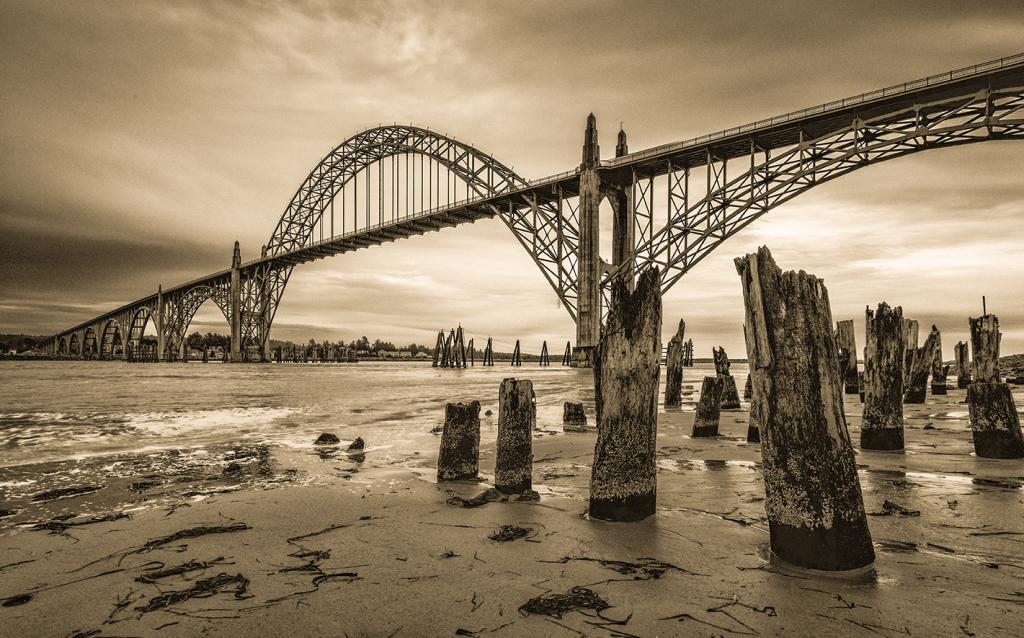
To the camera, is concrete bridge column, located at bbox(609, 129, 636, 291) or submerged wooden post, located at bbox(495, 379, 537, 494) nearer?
submerged wooden post, located at bbox(495, 379, 537, 494)

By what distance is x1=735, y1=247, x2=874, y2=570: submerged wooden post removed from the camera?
7.15 ft

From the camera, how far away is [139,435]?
6781 mm

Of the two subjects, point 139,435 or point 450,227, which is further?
point 450,227

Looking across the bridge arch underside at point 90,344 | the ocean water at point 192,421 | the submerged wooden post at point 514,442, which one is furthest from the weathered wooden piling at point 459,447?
the bridge arch underside at point 90,344

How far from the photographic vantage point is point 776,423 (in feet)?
7.47

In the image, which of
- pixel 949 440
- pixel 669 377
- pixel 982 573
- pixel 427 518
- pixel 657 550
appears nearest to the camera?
pixel 982 573

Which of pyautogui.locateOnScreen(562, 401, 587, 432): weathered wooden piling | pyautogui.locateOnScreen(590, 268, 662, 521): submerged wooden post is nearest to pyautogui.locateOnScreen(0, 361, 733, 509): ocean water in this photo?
pyautogui.locateOnScreen(562, 401, 587, 432): weathered wooden piling

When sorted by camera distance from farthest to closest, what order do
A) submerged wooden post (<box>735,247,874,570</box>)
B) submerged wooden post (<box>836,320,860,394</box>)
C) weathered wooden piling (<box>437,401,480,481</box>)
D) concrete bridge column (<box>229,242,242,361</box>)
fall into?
concrete bridge column (<box>229,242,242,361</box>) < submerged wooden post (<box>836,320,860,394</box>) < weathered wooden piling (<box>437,401,480,481</box>) < submerged wooden post (<box>735,247,874,570</box>)

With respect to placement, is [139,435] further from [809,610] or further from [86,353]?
[86,353]

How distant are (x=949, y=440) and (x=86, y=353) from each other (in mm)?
106186

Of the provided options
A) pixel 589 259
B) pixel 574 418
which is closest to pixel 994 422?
pixel 574 418

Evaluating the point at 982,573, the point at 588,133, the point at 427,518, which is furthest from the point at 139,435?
the point at 588,133

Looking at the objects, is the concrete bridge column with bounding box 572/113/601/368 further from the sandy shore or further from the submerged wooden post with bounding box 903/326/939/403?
the sandy shore

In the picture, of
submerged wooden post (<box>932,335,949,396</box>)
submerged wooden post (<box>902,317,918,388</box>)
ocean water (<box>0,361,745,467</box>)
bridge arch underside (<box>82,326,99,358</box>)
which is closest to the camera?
ocean water (<box>0,361,745,467</box>)
